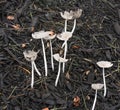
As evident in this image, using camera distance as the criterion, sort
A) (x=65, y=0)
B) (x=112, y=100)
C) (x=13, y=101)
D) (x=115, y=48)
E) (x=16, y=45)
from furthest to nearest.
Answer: (x=65, y=0)
(x=115, y=48)
(x=16, y=45)
(x=112, y=100)
(x=13, y=101)

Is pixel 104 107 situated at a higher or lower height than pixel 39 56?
lower

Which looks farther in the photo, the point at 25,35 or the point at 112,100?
the point at 25,35

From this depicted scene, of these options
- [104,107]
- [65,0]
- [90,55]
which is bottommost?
[104,107]

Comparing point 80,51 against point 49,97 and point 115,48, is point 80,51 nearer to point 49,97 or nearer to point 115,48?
point 115,48

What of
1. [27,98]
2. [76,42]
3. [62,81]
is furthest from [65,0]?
[27,98]

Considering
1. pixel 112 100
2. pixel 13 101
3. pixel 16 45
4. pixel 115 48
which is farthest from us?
pixel 115 48

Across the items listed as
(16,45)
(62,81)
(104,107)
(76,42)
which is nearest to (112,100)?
(104,107)
